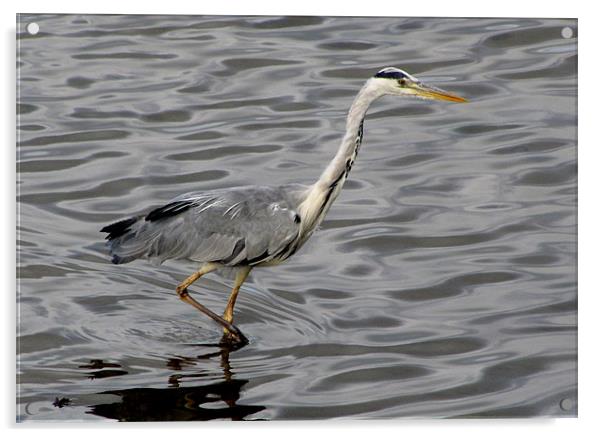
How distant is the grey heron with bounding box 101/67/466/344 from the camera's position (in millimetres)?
5719

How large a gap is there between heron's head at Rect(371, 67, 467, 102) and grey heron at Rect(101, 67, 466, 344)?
0.64 feet

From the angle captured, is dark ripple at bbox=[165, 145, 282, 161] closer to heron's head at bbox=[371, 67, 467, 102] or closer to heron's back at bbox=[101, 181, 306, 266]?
heron's back at bbox=[101, 181, 306, 266]

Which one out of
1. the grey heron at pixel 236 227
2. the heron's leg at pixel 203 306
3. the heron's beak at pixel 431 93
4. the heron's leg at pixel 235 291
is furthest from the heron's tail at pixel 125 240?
the heron's beak at pixel 431 93

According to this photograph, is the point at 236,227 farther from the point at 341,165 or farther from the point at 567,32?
the point at 567,32

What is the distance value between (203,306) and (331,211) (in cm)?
56

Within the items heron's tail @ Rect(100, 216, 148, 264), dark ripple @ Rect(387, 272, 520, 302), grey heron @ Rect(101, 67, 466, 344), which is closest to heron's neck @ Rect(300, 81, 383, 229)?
grey heron @ Rect(101, 67, 466, 344)

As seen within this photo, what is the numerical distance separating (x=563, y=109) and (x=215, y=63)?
1.17m

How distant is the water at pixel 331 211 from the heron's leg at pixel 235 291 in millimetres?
119

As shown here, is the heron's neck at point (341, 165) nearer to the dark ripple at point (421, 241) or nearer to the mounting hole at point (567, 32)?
the dark ripple at point (421, 241)

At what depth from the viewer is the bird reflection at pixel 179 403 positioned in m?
5.41

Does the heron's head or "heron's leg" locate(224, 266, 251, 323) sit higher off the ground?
the heron's head

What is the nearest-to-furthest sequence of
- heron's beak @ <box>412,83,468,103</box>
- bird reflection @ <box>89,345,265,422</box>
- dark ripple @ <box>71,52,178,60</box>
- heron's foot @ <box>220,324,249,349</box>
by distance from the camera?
bird reflection @ <box>89,345,265,422</box> < dark ripple @ <box>71,52,178,60</box> < heron's beak @ <box>412,83,468,103</box> < heron's foot @ <box>220,324,249,349</box>

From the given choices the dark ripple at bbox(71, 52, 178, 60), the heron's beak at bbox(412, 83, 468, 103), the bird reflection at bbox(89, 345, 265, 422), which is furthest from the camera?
the heron's beak at bbox(412, 83, 468, 103)
